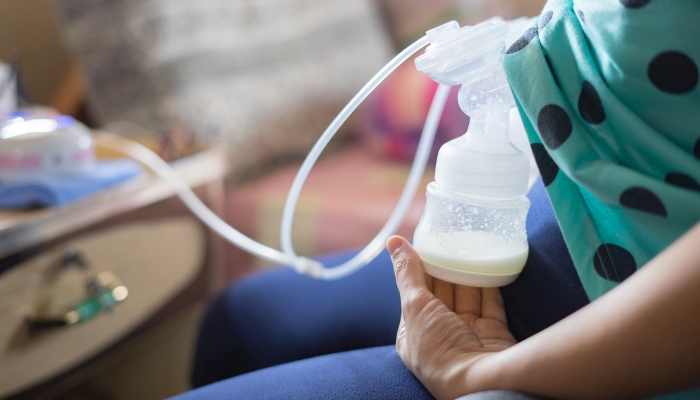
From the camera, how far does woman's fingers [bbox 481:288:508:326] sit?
0.49m

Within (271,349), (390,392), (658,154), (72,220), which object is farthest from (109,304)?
(658,154)

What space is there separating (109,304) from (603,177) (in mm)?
661

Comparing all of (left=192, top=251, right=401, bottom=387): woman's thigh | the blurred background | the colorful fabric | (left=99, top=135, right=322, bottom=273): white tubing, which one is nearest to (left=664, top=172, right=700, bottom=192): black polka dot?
the colorful fabric

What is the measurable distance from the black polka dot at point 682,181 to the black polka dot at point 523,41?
0.14m

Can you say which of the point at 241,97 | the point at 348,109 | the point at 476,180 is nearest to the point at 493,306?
the point at 476,180

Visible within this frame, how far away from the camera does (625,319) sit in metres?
0.32

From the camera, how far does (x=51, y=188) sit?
2.28 feet

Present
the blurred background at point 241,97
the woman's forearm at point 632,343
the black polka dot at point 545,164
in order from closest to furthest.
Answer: the woman's forearm at point 632,343 < the black polka dot at point 545,164 < the blurred background at point 241,97

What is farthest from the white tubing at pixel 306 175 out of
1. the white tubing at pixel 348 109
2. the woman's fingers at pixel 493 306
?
the woman's fingers at pixel 493 306

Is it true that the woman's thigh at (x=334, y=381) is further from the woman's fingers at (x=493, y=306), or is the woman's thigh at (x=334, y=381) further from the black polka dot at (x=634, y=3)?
the black polka dot at (x=634, y=3)

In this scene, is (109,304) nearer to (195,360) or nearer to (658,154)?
(195,360)

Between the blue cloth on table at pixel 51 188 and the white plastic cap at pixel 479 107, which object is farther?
the blue cloth on table at pixel 51 188

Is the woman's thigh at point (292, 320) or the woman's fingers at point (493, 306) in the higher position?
the woman's fingers at point (493, 306)

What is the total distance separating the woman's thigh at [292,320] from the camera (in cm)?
66
